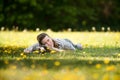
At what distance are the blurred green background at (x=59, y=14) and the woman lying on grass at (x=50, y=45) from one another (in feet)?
2.58

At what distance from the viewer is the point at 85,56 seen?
139 inches

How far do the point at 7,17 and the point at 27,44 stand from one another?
152 cm

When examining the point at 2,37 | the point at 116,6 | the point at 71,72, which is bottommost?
the point at 71,72

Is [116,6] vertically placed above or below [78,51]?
above

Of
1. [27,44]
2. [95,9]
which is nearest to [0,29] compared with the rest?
[27,44]

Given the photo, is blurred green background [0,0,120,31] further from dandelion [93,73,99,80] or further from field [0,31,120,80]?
dandelion [93,73,99,80]

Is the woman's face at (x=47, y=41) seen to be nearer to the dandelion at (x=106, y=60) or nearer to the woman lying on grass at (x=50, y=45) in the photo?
the woman lying on grass at (x=50, y=45)

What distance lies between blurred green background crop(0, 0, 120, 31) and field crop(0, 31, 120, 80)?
662 millimetres

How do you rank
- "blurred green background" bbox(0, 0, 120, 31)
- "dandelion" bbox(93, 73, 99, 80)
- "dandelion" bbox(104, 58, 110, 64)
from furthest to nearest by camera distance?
"blurred green background" bbox(0, 0, 120, 31)
"dandelion" bbox(104, 58, 110, 64)
"dandelion" bbox(93, 73, 99, 80)

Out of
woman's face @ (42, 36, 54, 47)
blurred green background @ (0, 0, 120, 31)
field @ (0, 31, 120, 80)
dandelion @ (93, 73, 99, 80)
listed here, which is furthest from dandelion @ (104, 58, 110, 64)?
blurred green background @ (0, 0, 120, 31)

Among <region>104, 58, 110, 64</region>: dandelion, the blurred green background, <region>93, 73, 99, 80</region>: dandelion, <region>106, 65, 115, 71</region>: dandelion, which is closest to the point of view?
<region>93, 73, 99, 80</region>: dandelion

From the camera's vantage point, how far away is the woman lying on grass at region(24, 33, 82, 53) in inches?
145

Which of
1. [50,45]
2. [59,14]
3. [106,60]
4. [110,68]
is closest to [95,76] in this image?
[110,68]

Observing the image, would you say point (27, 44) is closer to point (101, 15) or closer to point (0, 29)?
point (0, 29)
